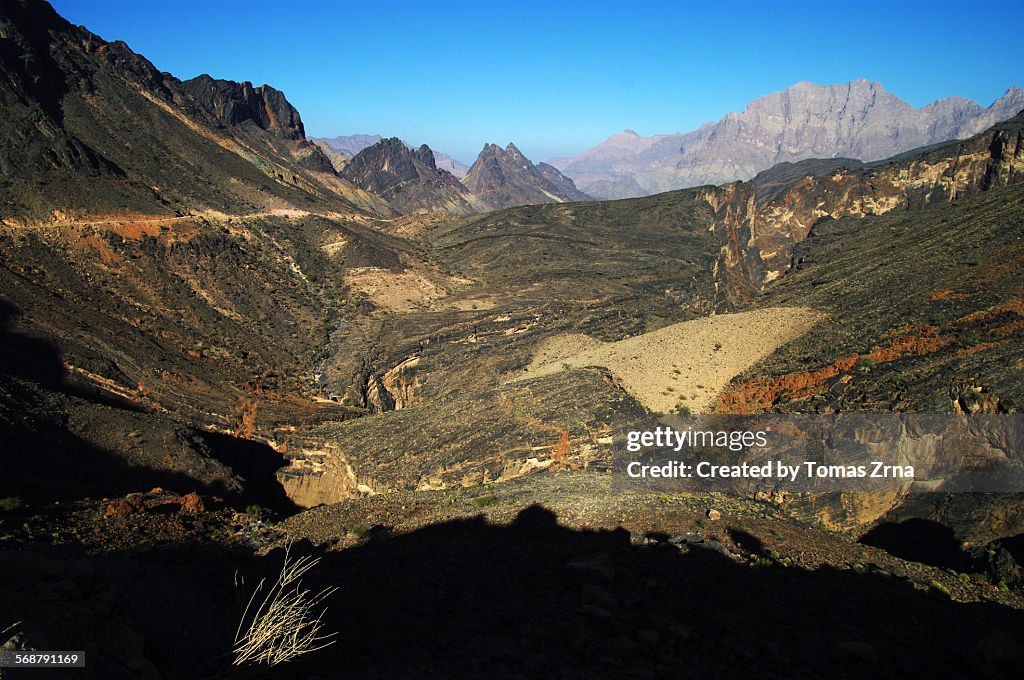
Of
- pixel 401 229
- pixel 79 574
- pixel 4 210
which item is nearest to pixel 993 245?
pixel 79 574

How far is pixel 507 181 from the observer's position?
479 ft

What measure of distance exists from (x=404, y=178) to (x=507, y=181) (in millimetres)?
33914

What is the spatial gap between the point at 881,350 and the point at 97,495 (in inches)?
914

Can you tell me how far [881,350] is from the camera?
20.9 meters

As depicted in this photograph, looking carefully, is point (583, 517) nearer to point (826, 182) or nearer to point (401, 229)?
point (401, 229)

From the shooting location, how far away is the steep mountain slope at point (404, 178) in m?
115

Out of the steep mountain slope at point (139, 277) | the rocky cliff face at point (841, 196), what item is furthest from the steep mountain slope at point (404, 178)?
the rocky cliff face at point (841, 196)

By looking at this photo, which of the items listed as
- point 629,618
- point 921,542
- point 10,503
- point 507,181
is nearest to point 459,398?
point 10,503

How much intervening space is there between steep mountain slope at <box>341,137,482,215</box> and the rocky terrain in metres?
63.2

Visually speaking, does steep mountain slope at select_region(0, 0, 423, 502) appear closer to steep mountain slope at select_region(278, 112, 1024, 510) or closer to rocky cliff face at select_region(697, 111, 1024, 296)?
steep mountain slope at select_region(278, 112, 1024, 510)

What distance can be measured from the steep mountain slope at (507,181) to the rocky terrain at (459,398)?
8812cm

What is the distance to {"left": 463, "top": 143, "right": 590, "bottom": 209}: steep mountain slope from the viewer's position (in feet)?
455

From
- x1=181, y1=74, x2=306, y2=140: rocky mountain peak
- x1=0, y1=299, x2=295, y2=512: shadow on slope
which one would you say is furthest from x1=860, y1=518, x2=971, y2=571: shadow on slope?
x1=181, y1=74, x2=306, y2=140: rocky mountain peak

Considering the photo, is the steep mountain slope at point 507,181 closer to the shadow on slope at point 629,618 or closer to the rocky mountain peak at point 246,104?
the rocky mountain peak at point 246,104
